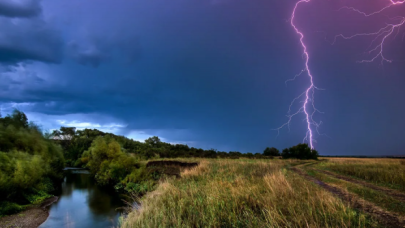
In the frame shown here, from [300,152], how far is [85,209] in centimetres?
7168

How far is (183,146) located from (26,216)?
2110 inches

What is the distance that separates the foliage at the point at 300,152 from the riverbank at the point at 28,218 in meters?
72.6

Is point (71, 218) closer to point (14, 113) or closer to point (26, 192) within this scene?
point (26, 192)

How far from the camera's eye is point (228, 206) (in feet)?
22.2

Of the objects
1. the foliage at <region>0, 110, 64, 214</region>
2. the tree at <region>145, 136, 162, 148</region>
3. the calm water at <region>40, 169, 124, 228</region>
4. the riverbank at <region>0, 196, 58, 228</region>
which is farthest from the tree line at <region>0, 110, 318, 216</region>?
A: the tree at <region>145, 136, 162, 148</region>

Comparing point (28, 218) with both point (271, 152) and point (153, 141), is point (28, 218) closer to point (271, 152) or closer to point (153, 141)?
point (153, 141)

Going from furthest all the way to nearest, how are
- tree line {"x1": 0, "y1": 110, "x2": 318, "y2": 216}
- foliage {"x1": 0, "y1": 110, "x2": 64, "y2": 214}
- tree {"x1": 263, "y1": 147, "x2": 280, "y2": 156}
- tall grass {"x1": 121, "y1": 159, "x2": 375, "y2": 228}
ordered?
1. tree {"x1": 263, "y1": 147, "x2": 280, "y2": 156}
2. tree line {"x1": 0, "y1": 110, "x2": 318, "y2": 216}
3. foliage {"x1": 0, "y1": 110, "x2": 64, "y2": 214}
4. tall grass {"x1": 121, "y1": 159, "x2": 375, "y2": 228}

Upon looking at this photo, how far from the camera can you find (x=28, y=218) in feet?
57.8

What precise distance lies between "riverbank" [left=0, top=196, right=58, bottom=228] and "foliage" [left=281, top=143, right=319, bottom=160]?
238 ft

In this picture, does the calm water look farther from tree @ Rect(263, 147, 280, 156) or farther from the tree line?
tree @ Rect(263, 147, 280, 156)

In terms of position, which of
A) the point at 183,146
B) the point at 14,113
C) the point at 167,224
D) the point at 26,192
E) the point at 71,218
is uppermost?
the point at 14,113

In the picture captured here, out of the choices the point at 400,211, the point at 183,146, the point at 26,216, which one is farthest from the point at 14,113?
the point at 400,211

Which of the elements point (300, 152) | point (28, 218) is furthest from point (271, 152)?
point (28, 218)

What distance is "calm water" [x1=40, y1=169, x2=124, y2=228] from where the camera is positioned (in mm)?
17797
